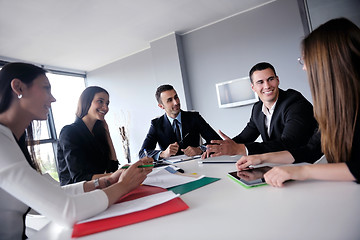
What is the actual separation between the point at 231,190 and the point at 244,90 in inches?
155

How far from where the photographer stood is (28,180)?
0.77 m

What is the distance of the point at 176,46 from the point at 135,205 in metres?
4.63

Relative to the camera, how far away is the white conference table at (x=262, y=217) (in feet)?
1.89

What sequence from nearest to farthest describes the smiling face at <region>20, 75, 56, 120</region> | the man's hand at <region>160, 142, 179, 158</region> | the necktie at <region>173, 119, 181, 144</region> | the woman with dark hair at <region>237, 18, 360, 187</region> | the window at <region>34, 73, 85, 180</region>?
the woman with dark hair at <region>237, 18, 360, 187</region> < the smiling face at <region>20, 75, 56, 120</region> < the man's hand at <region>160, 142, 179, 158</region> < the necktie at <region>173, 119, 181, 144</region> < the window at <region>34, 73, 85, 180</region>

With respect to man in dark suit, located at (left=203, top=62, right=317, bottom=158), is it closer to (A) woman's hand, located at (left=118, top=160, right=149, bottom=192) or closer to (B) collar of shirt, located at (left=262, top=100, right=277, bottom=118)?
(B) collar of shirt, located at (left=262, top=100, right=277, bottom=118)

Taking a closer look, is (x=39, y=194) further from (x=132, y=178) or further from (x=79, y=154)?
(x=79, y=154)

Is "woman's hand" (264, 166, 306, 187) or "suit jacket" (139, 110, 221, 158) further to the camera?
"suit jacket" (139, 110, 221, 158)

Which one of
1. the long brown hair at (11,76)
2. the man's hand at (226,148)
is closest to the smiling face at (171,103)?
the man's hand at (226,148)

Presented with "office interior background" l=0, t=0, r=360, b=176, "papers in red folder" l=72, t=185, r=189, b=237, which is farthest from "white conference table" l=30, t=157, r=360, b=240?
"office interior background" l=0, t=0, r=360, b=176

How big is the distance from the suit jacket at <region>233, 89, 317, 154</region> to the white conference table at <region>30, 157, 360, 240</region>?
0.71 m

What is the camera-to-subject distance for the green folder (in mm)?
1023

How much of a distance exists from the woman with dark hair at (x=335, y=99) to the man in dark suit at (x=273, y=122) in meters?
0.65

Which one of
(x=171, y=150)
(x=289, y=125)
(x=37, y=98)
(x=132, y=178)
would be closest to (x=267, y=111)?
(x=289, y=125)

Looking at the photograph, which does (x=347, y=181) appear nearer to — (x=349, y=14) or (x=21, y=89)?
(x=21, y=89)
